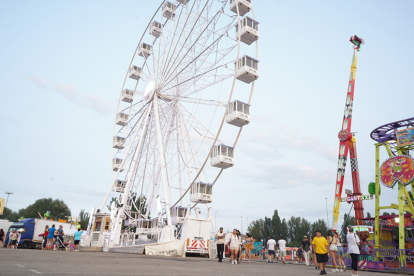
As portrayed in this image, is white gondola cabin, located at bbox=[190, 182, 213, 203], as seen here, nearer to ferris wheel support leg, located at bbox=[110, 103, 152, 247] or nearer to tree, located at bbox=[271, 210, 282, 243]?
ferris wheel support leg, located at bbox=[110, 103, 152, 247]

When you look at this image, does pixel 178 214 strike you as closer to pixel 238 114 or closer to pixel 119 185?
pixel 238 114

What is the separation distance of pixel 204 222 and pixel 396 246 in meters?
13.2

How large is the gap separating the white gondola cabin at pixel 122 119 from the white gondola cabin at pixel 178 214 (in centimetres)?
1414

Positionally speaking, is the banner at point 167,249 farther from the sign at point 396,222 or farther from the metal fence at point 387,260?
the sign at point 396,222

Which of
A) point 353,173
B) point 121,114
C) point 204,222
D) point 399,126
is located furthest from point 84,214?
point 399,126

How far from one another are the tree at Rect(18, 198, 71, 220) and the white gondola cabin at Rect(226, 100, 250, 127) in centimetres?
7527

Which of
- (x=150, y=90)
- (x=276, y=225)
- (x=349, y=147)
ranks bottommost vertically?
(x=276, y=225)

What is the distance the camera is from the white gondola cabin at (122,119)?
3566 centimetres

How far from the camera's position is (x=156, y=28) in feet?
111

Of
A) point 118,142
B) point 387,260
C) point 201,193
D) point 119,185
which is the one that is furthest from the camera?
point 118,142

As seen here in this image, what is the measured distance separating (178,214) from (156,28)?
18.9 meters

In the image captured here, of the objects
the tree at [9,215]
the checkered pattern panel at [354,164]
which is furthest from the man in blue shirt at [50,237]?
the tree at [9,215]

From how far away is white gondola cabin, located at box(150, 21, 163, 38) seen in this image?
1329 inches

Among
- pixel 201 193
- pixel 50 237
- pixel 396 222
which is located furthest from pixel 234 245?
pixel 396 222
